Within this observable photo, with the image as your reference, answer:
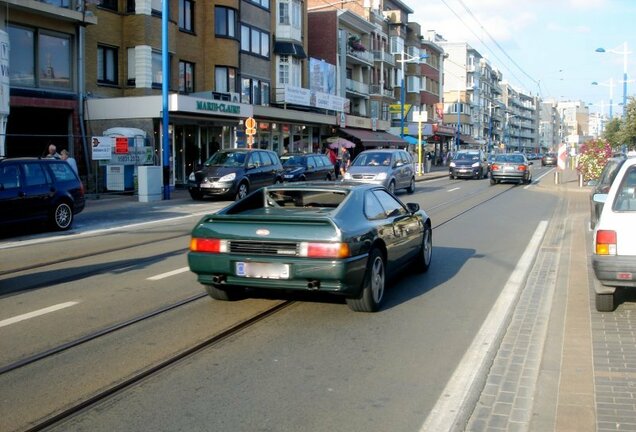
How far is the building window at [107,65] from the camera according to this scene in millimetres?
29688

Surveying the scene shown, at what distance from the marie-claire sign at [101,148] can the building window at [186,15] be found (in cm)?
1115

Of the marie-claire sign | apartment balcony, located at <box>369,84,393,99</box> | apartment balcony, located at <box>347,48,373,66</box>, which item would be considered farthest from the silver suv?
apartment balcony, located at <box>369,84,393,99</box>

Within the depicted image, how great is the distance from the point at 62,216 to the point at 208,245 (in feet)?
31.6

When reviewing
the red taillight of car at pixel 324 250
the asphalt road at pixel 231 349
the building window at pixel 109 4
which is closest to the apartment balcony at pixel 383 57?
the building window at pixel 109 4

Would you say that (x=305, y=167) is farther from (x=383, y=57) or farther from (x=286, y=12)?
(x=383, y=57)

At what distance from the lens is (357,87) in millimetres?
58500

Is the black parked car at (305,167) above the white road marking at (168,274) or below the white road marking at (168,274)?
above

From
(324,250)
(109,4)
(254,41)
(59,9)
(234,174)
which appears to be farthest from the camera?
(254,41)

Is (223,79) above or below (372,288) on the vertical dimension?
above

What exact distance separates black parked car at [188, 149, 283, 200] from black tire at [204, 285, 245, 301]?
15132mm

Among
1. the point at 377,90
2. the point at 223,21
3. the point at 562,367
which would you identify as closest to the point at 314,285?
the point at 562,367

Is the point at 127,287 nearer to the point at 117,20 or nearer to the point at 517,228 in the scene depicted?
the point at 517,228

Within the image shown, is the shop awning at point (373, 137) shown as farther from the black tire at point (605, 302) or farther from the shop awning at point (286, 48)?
the black tire at point (605, 302)

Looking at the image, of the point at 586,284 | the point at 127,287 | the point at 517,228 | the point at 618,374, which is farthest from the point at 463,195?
the point at 618,374
